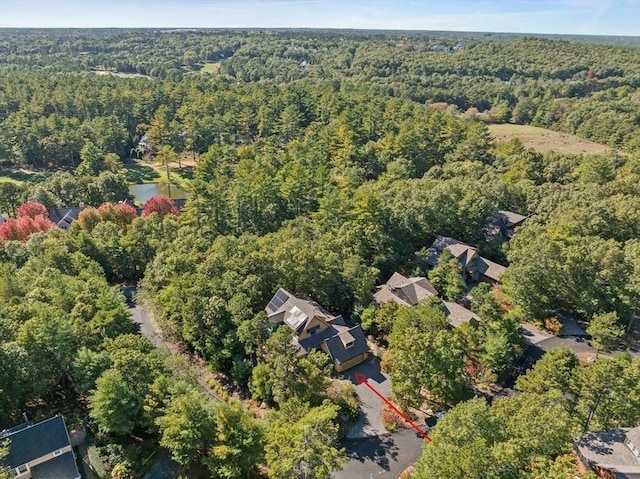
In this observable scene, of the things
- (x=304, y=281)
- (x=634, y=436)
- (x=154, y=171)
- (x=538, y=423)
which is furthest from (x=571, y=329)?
(x=154, y=171)

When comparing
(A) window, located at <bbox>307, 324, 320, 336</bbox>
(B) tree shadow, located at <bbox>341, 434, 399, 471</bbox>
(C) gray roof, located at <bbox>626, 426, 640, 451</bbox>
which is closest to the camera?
(C) gray roof, located at <bbox>626, 426, 640, 451</bbox>

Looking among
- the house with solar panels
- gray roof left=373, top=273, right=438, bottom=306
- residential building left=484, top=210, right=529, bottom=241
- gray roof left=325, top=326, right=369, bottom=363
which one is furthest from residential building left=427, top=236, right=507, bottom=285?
the house with solar panels

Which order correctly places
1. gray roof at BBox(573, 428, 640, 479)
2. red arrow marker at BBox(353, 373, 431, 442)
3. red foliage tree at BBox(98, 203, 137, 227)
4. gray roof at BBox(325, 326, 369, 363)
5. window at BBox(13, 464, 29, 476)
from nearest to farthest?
gray roof at BBox(573, 428, 640, 479) → window at BBox(13, 464, 29, 476) → red arrow marker at BBox(353, 373, 431, 442) → gray roof at BBox(325, 326, 369, 363) → red foliage tree at BBox(98, 203, 137, 227)

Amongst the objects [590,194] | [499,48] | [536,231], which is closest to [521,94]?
[499,48]

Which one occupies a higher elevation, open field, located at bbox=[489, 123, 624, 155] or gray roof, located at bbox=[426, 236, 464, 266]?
gray roof, located at bbox=[426, 236, 464, 266]

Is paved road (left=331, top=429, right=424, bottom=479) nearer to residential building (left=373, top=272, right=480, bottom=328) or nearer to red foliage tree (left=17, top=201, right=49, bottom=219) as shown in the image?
residential building (left=373, top=272, right=480, bottom=328)

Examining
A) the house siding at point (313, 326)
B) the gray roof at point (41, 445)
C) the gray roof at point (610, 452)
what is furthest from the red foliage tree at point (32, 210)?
the gray roof at point (610, 452)

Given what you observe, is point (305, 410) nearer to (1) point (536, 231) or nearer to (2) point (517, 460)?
(2) point (517, 460)

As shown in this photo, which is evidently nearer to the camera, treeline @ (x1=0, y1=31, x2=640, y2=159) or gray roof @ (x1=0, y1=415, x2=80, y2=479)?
gray roof @ (x1=0, y1=415, x2=80, y2=479)
